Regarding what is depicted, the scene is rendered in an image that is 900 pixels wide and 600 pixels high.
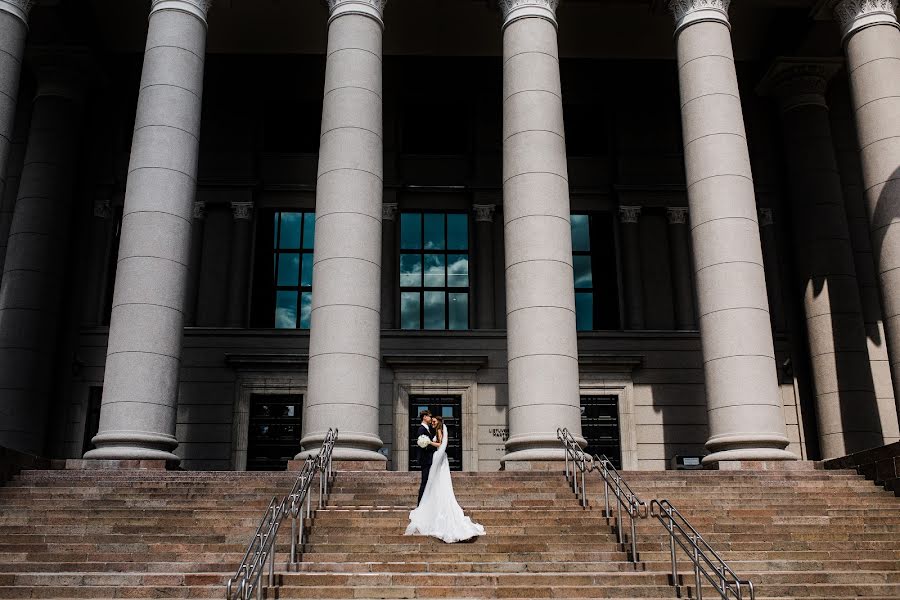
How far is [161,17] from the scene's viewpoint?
78.7ft

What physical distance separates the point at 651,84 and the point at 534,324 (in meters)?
17.2

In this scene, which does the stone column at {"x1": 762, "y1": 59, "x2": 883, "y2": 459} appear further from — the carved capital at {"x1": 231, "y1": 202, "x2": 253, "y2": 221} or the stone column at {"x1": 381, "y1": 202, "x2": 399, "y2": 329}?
the carved capital at {"x1": 231, "y1": 202, "x2": 253, "y2": 221}

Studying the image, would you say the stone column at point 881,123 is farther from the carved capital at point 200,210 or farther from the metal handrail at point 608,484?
the carved capital at point 200,210

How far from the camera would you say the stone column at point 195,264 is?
31484 millimetres

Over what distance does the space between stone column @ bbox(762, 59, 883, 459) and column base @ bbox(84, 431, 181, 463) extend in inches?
827

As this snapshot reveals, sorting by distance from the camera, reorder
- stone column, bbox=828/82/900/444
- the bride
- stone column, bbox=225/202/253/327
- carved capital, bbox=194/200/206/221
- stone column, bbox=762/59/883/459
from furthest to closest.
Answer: carved capital, bbox=194/200/206/221, stone column, bbox=225/202/253/327, stone column, bbox=828/82/900/444, stone column, bbox=762/59/883/459, the bride

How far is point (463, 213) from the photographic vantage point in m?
33.7

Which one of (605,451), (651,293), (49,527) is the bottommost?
(49,527)

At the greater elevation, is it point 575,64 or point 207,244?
point 575,64

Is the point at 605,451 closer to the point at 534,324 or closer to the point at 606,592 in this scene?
the point at 534,324

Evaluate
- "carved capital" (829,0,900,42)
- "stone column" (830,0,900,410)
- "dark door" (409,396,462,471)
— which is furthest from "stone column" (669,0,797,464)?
"dark door" (409,396,462,471)

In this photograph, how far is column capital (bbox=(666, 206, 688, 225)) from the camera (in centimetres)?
3331

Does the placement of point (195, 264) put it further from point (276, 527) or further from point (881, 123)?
point (881, 123)

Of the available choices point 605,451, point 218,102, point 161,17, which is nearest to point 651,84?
point 605,451
